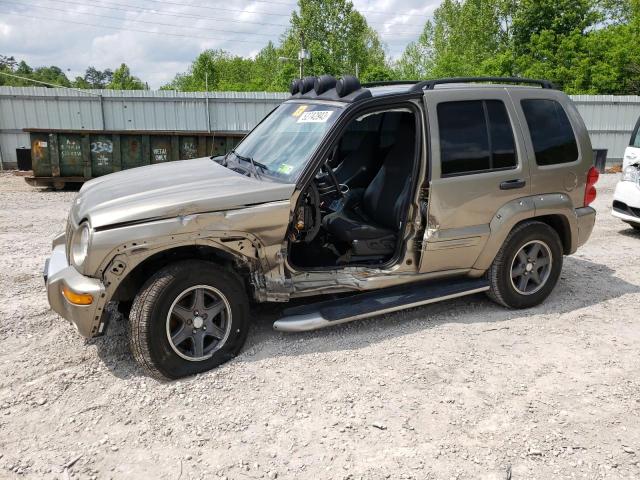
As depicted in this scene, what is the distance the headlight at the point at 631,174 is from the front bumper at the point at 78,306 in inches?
302

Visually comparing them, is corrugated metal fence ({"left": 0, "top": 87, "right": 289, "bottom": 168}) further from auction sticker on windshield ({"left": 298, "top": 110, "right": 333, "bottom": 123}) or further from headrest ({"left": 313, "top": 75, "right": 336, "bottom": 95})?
auction sticker on windshield ({"left": 298, "top": 110, "right": 333, "bottom": 123})

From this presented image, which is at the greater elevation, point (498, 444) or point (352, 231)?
point (352, 231)

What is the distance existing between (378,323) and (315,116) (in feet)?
6.10

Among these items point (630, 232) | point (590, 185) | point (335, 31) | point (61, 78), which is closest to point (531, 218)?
point (590, 185)

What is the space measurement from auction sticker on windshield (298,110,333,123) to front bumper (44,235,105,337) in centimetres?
205

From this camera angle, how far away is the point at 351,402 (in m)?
3.49

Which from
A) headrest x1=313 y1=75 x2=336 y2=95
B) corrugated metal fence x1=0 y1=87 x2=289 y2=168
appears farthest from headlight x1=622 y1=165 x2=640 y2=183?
corrugated metal fence x1=0 y1=87 x2=289 y2=168

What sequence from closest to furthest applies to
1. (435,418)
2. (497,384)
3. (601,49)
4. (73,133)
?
(435,418)
(497,384)
(73,133)
(601,49)

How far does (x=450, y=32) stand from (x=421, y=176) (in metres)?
47.6

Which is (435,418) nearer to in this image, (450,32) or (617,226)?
(617,226)

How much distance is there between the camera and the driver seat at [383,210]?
4.62 m

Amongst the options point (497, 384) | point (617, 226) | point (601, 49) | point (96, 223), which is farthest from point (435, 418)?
point (601, 49)

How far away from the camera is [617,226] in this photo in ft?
29.2

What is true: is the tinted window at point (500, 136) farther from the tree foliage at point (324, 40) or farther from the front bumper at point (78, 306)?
the tree foliage at point (324, 40)
